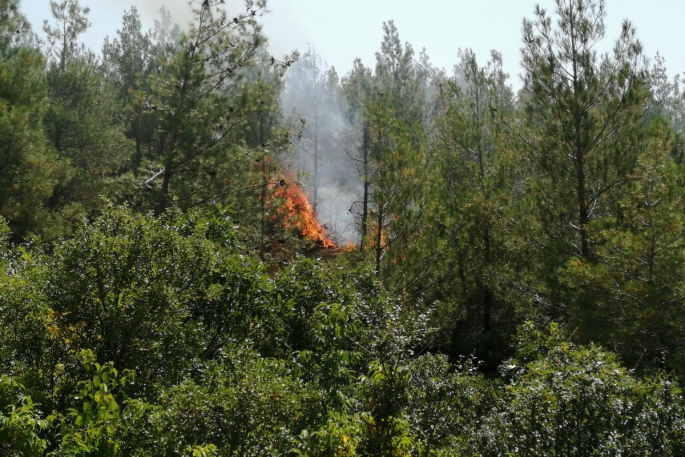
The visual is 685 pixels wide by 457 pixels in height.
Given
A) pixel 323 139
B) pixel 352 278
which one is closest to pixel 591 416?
pixel 352 278

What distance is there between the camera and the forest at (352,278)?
15.4 feet

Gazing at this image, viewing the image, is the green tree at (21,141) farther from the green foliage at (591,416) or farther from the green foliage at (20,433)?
the green foliage at (591,416)

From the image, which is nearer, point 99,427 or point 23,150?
point 99,427

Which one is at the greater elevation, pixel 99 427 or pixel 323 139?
pixel 323 139

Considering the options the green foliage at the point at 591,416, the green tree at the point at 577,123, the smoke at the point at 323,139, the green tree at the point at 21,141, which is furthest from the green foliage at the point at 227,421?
the smoke at the point at 323,139

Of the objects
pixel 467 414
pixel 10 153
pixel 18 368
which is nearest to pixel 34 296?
pixel 18 368

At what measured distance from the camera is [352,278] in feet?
27.0

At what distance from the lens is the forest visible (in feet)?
15.4

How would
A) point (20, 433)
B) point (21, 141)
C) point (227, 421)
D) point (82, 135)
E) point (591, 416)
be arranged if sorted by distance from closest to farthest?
point (20, 433)
point (227, 421)
point (591, 416)
point (21, 141)
point (82, 135)

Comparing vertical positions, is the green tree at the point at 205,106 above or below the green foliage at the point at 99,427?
above

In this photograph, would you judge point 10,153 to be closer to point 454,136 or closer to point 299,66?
point 454,136

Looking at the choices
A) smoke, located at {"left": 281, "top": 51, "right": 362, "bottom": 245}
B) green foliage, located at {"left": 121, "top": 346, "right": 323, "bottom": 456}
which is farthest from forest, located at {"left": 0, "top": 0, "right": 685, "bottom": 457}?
smoke, located at {"left": 281, "top": 51, "right": 362, "bottom": 245}

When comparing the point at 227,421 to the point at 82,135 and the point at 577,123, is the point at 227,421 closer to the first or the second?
the point at 577,123

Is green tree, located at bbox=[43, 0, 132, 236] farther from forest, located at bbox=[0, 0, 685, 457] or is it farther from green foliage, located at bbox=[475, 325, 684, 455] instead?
green foliage, located at bbox=[475, 325, 684, 455]
